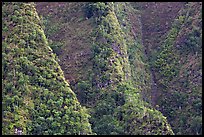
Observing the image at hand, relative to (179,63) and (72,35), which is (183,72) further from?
(72,35)

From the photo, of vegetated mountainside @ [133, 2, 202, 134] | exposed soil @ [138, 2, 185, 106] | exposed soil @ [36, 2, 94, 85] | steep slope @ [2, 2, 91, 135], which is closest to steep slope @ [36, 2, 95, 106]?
exposed soil @ [36, 2, 94, 85]

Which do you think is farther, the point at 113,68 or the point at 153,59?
the point at 153,59

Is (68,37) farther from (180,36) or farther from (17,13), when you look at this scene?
(180,36)

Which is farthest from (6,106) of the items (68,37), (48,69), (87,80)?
(68,37)

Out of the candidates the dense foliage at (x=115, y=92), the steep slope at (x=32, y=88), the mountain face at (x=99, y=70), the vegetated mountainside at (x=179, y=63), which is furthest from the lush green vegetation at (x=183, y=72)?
the steep slope at (x=32, y=88)

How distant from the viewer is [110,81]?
50906 mm

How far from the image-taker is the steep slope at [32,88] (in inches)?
1781

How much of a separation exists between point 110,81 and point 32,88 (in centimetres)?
875

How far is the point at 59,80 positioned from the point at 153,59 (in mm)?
15009

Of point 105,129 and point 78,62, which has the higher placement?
point 78,62

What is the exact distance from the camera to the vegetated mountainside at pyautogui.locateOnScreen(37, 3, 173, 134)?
4778cm

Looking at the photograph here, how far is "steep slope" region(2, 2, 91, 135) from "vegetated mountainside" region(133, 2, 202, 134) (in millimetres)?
10988

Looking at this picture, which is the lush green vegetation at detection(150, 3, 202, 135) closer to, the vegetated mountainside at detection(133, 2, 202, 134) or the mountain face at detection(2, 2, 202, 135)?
the vegetated mountainside at detection(133, 2, 202, 134)

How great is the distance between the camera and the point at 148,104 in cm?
5300
